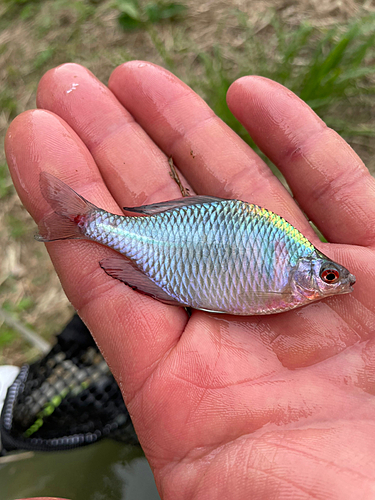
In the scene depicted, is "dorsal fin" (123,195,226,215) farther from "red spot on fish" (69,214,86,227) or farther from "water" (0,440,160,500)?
"water" (0,440,160,500)

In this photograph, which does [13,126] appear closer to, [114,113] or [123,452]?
[114,113]

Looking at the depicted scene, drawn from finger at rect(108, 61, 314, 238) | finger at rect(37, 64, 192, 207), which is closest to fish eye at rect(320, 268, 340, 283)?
finger at rect(108, 61, 314, 238)

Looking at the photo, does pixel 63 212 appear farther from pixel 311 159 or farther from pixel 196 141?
pixel 311 159

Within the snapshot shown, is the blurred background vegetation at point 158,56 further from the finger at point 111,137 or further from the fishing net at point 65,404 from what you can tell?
the finger at point 111,137

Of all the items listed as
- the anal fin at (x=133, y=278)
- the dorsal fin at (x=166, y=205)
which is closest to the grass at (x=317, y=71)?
the dorsal fin at (x=166, y=205)

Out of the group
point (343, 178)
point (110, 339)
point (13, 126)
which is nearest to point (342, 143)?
point (343, 178)
